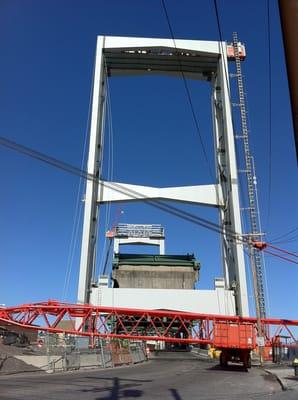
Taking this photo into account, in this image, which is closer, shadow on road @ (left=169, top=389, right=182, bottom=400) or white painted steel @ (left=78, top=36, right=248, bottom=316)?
shadow on road @ (left=169, top=389, right=182, bottom=400)

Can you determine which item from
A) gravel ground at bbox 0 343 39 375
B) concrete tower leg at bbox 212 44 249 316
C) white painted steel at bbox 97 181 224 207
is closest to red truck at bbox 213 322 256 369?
concrete tower leg at bbox 212 44 249 316

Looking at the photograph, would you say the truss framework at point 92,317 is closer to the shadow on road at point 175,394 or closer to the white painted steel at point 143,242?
the shadow on road at point 175,394

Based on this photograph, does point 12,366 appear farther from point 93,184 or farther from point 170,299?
point 93,184

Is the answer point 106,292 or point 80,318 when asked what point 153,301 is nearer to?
point 106,292

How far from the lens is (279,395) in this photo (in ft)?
48.4

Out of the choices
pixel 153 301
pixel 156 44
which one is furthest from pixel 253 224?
pixel 156 44

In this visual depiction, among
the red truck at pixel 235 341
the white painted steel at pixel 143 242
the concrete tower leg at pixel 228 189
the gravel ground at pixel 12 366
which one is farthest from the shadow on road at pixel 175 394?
Result: the white painted steel at pixel 143 242

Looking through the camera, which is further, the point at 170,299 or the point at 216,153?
the point at 216,153

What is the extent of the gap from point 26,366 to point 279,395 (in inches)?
591

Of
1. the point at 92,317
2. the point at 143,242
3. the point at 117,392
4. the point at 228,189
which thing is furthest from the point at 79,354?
the point at 143,242

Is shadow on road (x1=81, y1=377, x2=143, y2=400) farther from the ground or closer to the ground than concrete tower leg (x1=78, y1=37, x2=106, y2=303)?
closer to the ground

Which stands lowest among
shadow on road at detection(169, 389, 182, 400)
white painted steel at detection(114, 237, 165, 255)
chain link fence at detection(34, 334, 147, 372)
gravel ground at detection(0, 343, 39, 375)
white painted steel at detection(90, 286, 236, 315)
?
shadow on road at detection(169, 389, 182, 400)

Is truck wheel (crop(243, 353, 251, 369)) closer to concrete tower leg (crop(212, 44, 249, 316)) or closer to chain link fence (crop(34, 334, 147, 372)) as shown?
concrete tower leg (crop(212, 44, 249, 316))

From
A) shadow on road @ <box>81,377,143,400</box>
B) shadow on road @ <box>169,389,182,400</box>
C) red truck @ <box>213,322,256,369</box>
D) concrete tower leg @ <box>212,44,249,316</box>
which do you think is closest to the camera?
shadow on road @ <box>169,389,182,400</box>
